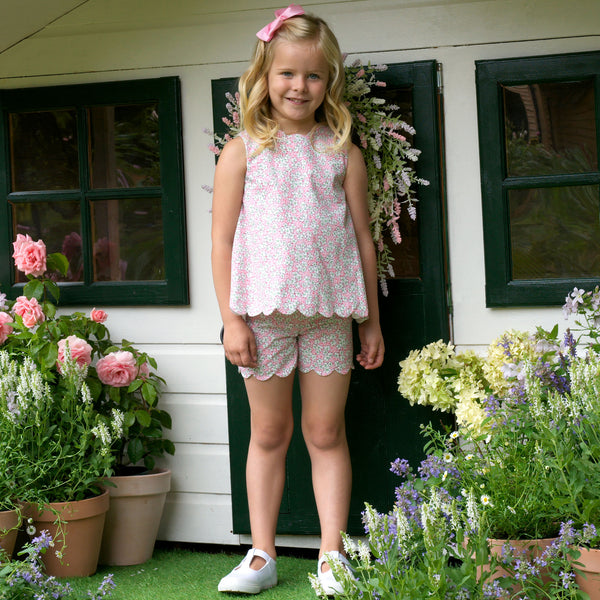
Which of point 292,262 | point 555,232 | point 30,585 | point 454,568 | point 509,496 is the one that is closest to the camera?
point 454,568

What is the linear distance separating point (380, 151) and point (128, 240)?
1.13 m

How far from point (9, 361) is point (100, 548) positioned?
785mm

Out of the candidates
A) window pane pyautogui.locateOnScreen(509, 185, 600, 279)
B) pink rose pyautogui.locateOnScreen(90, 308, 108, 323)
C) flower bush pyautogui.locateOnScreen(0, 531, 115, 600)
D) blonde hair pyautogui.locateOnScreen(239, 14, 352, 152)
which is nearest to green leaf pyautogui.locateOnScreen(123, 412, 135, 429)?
pink rose pyautogui.locateOnScreen(90, 308, 108, 323)

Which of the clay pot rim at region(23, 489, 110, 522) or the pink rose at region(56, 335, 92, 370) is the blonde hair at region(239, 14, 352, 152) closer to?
the pink rose at region(56, 335, 92, 370)

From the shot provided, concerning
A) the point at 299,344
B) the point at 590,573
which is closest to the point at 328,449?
the point at 299,344

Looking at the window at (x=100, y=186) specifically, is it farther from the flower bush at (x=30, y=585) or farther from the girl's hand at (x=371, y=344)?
the flower bush at (x=30, y=585)

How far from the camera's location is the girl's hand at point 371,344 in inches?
122

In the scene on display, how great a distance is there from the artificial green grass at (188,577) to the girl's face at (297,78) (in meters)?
1.58

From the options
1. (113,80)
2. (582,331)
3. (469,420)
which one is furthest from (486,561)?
(113,80)

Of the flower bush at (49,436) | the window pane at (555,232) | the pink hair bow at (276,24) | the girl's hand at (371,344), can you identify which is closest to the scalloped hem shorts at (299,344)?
the girl's hand at (371,344)

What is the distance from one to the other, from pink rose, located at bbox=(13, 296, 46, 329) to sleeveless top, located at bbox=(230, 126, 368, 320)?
921 mm

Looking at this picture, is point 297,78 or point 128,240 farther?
point 128,240

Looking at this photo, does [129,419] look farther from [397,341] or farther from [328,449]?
[397,341]

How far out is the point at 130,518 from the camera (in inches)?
133
